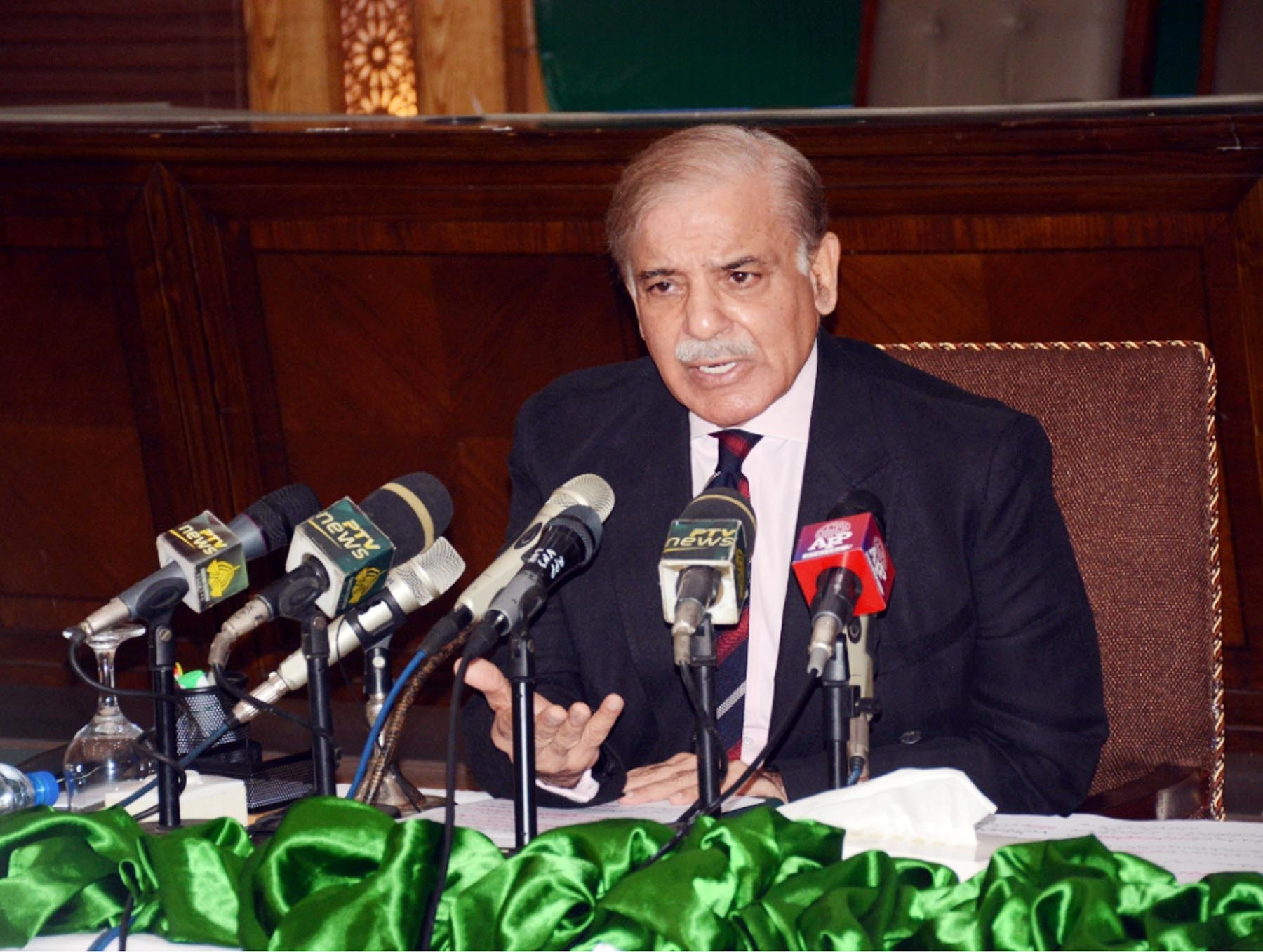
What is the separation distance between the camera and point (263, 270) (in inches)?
128

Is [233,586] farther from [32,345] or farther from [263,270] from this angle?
[32,345]

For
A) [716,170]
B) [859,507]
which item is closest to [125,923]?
[859,507]

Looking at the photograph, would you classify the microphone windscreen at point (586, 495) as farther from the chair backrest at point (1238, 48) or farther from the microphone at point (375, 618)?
the chair backrest at point (1238, 48)

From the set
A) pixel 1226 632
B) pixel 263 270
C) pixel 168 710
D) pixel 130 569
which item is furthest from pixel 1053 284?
pixel 130 569

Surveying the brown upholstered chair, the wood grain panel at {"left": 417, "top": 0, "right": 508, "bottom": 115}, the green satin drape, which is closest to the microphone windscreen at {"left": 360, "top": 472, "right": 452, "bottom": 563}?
the green satin drape

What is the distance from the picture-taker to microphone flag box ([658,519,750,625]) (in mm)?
1219

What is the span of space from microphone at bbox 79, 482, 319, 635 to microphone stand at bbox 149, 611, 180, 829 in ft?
0.08

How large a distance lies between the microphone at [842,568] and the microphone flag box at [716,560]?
68 mm

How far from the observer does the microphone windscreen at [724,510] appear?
4.17 ft

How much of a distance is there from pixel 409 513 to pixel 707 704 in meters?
0.40

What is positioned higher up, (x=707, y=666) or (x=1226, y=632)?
(x=707, y=666)

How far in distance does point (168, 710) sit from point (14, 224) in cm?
231

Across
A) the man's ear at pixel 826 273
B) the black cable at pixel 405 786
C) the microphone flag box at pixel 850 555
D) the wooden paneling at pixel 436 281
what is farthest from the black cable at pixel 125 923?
the wooden paneling at pixel 436 281

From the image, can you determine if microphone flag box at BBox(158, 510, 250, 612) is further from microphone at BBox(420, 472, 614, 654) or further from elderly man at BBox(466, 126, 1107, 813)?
elderly man at BBox(466, 126, 1107, 813)
